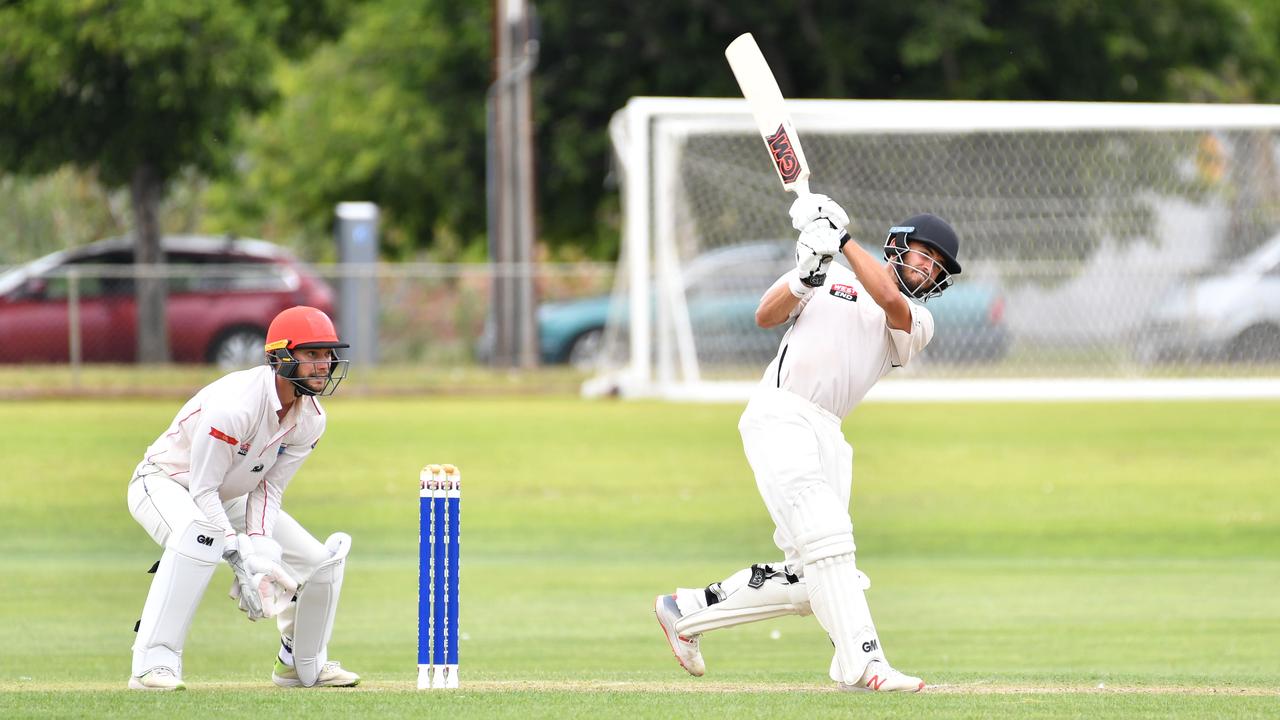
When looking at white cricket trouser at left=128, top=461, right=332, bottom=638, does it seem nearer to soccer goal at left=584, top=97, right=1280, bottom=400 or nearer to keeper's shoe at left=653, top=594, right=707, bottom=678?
keeper's shoe at left=653, top=594, right=707, bottom=678

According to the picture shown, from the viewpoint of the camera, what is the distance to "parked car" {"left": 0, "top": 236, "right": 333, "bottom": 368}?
24.2 m

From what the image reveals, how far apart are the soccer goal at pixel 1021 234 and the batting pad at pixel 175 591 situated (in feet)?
41.6

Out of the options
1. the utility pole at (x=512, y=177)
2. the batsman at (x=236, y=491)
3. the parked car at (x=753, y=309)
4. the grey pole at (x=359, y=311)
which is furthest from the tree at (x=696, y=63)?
the batsman at (x=236, y=491)

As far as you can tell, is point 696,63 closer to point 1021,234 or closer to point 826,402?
point 1021,234

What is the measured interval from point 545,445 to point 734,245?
367 centimetres

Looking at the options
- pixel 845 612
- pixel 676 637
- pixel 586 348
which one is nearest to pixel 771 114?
pixel 845 612

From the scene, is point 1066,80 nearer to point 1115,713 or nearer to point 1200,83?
point 1200,83

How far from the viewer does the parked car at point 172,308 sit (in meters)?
24.2

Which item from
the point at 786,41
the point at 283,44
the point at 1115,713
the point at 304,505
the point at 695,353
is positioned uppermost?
the point at 786,41

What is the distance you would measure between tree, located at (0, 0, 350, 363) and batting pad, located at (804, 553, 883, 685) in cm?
1879

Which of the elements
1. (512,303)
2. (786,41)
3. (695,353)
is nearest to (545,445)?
(695,353)

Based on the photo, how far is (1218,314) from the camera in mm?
20031

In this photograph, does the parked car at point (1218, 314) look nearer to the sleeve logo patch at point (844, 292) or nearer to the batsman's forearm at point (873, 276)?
the sleeve logo patch at point (844, 292)

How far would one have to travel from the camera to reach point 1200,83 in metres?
33.1
